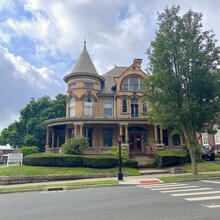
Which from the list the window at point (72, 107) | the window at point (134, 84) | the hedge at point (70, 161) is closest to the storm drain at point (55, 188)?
the hedge at point (70, 161)

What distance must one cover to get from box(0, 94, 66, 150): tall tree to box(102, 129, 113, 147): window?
13.1m

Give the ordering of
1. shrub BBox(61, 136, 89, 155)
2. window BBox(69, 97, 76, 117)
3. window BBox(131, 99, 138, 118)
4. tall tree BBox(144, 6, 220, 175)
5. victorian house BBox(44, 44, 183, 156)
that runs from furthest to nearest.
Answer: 1. window BBox(131, 99, 138, 118)
2. window BBox(69, 97, 76, 117)
3. victorian house BBox(44, 44, 183, 156)
4. shrub BBox(61, 136, 89, 155)
5. tall tree BBox(144, 6, 220, 175)

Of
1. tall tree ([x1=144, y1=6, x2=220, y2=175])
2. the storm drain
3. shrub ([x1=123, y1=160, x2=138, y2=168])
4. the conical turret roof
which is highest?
the conical turret roof

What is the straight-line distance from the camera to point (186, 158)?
22891 mm

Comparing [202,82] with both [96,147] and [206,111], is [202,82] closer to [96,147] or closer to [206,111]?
[206,111]

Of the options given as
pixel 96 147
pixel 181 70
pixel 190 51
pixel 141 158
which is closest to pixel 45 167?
pixel 96 147

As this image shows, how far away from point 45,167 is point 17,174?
2638mm

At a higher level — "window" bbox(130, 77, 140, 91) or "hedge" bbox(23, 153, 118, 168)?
"window" bbox(130, 77, 140, 91)

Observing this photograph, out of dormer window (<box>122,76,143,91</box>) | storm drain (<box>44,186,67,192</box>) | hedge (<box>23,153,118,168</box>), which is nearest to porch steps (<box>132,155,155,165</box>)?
hedge (<box>23,153,118,168</box>)

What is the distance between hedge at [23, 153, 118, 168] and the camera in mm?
20094

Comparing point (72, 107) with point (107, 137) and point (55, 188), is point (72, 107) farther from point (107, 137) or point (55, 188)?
point (55, 188)

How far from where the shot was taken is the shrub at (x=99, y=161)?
20.3 meters

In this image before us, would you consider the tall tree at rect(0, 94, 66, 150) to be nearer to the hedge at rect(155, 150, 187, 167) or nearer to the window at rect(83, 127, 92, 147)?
the window at rect(83, 127, 92, 147)

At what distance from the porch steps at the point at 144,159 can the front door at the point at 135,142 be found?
2.92 metres
